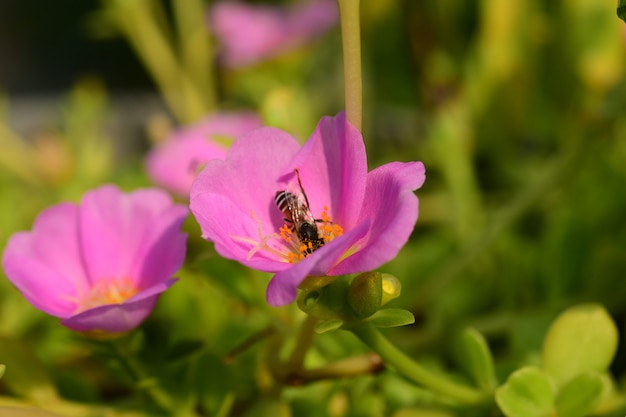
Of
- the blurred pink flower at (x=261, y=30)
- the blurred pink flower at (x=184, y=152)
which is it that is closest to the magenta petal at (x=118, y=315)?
the blurred pink flower at (x=184, y=152)

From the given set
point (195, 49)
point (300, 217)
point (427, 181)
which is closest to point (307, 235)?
point (300, 217)

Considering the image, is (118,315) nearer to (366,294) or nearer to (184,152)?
(366,294)

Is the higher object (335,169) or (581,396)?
(335,169)

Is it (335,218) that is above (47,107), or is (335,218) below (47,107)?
below

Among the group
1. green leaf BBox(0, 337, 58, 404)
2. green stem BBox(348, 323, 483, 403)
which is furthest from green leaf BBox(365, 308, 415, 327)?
green leaf BBox(0, 337, 58, 404)

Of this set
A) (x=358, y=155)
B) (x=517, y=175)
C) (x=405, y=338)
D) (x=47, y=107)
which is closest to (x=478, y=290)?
(x=405, y=338)

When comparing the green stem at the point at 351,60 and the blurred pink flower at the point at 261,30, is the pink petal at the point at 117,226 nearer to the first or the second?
the green stem at the point at 351,60

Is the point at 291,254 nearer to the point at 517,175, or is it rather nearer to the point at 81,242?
the point at 81,242

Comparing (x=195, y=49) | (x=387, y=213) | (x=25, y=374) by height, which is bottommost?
(x=25, y=374)
